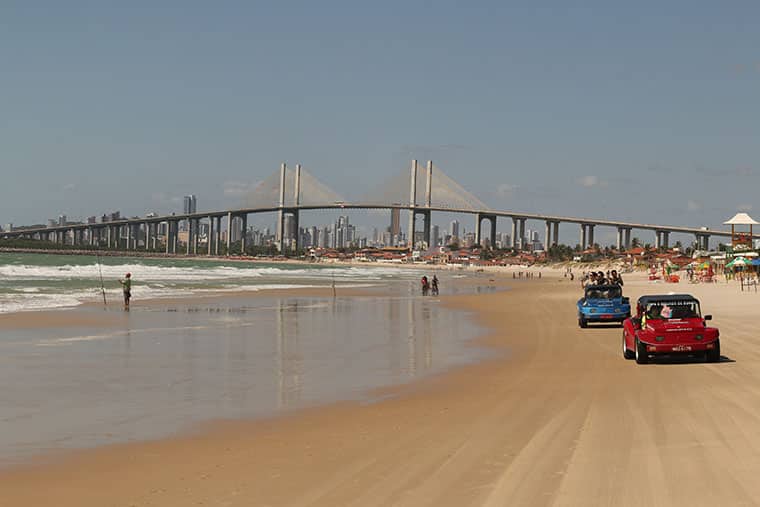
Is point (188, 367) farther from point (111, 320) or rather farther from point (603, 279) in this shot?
point (603, 279)

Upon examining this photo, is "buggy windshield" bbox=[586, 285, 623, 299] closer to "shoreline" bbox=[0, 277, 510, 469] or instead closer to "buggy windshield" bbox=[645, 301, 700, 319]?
"shoreline" bbox=[0, 277, 510, 469]

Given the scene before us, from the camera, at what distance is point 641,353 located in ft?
53.7

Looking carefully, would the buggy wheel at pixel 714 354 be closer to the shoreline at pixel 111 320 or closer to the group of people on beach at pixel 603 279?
the shoreline at pixel 111 320

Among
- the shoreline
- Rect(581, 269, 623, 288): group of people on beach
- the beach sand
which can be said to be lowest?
the shoreline

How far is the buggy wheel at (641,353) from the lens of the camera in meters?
16.3

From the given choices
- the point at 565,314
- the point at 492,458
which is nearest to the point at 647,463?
the point at 492,458

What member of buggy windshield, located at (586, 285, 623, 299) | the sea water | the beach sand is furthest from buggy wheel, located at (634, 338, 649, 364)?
buggy windshield, located at (586, 285, 623, 299)

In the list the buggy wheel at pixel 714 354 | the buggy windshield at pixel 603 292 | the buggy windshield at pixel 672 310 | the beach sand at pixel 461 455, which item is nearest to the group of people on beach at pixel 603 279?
the buggy windshield at pixel 603 292

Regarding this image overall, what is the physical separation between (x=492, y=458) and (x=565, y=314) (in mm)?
26631

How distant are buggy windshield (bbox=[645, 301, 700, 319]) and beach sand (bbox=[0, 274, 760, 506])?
3.05 m

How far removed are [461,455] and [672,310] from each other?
963cm

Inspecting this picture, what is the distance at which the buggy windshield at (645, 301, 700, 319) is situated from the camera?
54.8ft

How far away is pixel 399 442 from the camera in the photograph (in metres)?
9.18

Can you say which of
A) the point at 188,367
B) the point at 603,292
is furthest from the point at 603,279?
the point at 188,367
